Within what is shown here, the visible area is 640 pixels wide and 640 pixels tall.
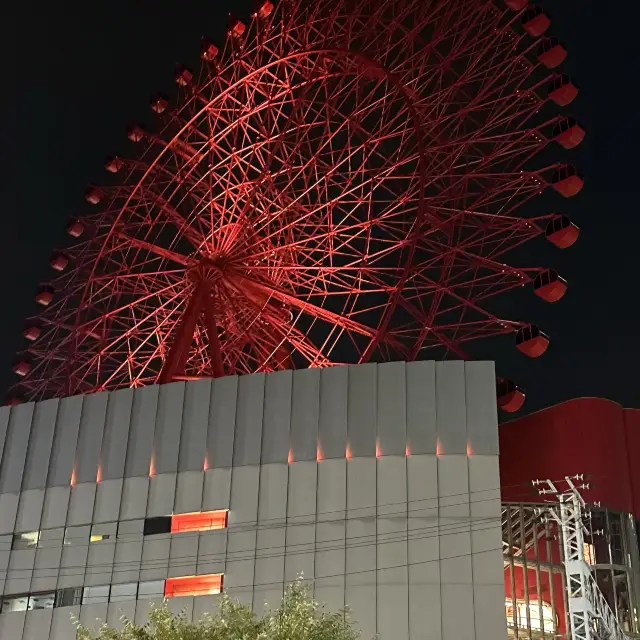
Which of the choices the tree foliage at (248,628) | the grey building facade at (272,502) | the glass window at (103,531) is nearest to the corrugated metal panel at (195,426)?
the grey building facade at (272,502)

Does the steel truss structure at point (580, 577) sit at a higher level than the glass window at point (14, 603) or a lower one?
lower

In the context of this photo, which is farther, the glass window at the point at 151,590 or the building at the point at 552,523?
the building at the point at 552,523

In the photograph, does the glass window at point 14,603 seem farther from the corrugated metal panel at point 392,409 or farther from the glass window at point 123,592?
the corrugated metal panel at point 392,409

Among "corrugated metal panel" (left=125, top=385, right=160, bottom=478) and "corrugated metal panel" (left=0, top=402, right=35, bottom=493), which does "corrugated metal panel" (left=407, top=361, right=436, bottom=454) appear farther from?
"corrugated metal panel" (left=0, top=402, right=35, bottom=493)

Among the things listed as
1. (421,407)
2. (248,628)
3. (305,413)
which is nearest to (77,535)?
(305,413)

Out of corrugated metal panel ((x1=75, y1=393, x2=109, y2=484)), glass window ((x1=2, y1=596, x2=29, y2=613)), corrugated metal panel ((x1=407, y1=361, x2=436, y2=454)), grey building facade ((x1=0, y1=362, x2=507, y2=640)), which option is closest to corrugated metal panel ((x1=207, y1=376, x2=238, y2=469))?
grey building facade ((x1=0, y1=362, x2=507, y2=640))

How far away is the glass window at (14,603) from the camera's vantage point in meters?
26.4

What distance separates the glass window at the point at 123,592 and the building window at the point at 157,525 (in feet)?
4.17

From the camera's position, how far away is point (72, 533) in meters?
26.7

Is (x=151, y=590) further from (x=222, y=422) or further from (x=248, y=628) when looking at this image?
(x=248, y=628)

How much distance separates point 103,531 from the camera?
2633 centimetres

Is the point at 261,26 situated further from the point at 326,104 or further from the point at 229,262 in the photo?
the point at 229,262

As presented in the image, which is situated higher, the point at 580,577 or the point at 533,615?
the point at 533,615

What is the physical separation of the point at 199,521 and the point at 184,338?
634cm
